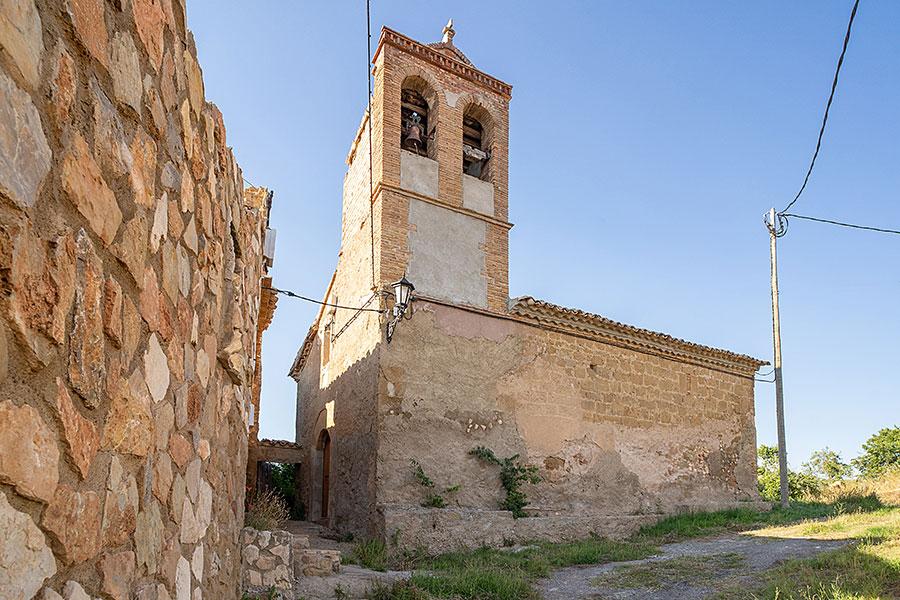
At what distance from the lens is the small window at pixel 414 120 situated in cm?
1163

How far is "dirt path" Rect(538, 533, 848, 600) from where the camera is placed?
22.8 ft

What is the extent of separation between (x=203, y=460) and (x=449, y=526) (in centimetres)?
719

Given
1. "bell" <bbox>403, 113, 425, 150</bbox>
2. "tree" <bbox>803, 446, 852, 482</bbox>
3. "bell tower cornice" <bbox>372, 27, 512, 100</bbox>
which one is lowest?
"tree" <bbox>803, 446, 852, 482</bbox>

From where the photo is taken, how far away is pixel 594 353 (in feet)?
40.4

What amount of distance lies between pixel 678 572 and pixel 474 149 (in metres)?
7.69

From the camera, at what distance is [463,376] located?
1069cm

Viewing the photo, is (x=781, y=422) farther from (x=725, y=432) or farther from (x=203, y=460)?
(x=203, y=460)

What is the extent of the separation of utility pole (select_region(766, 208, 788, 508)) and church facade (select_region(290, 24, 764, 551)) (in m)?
1.01

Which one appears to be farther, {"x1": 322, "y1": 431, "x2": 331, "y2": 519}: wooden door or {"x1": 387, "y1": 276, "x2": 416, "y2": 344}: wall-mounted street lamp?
{"x1": 322, "y1": 431, "x2": 331, "y2": 519}: wooden door

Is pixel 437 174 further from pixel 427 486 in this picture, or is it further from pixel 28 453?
pixel 28 453

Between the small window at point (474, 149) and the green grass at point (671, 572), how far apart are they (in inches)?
276

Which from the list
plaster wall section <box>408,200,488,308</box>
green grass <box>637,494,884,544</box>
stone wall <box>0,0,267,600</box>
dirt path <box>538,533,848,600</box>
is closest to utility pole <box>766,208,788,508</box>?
green grass <box>637,494,884,544</box>

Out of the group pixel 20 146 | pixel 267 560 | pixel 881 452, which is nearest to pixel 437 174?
pixel 267 560

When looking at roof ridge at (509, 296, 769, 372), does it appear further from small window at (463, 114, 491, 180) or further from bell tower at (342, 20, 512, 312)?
small window at (463, 114, 491, 180)
